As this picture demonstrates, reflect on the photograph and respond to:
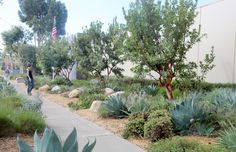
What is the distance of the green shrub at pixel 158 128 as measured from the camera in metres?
7.46

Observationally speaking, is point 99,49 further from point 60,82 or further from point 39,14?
point 39,14

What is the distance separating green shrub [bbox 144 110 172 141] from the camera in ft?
24.5

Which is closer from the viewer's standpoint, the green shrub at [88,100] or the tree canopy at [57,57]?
the green shrub at [88,100]

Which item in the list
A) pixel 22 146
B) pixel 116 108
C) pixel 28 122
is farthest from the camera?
pixel 116 108

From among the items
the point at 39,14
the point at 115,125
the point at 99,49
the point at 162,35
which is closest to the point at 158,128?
the point at 115,125

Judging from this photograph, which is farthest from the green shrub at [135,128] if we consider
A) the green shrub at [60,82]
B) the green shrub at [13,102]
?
the green shrub at [60,82]

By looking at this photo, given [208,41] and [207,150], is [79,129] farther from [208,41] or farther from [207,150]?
[208,41]

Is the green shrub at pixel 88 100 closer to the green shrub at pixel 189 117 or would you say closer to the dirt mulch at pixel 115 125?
the dirt mulch at pixel 115 125

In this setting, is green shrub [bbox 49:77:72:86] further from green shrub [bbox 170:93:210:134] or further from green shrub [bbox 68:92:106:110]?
green shrub [bbox 170:93:210:134]

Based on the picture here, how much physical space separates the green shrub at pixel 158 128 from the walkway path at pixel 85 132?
20.1 inches

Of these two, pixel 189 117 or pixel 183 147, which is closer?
pixel 183 147

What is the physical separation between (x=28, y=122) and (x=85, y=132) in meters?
1.48

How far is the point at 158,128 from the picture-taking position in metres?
7.46

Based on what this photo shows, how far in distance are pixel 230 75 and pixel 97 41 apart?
8169 mm
